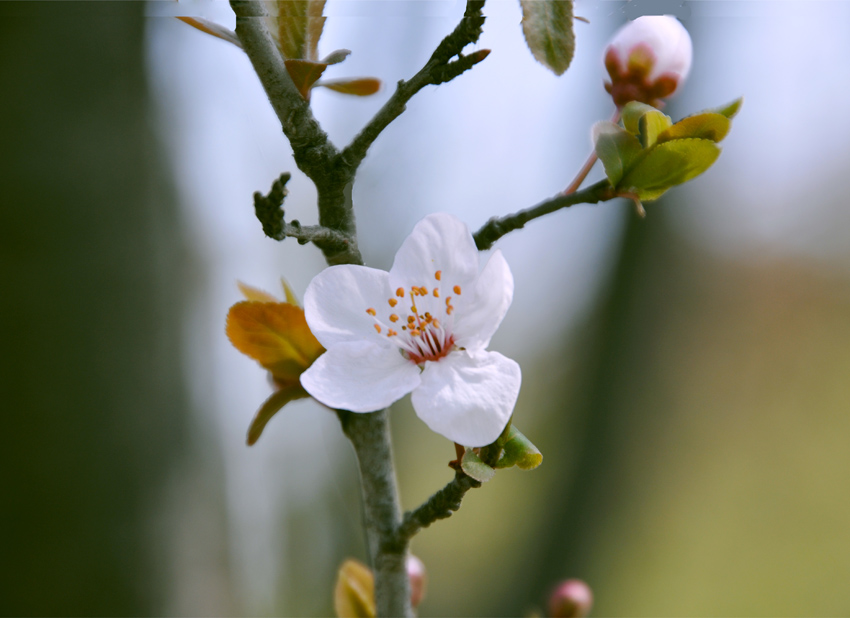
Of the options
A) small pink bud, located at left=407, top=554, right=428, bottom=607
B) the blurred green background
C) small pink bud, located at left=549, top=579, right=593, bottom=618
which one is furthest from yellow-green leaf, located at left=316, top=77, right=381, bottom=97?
small pink bud, located at left=549, top=579, right=593, bottom=618

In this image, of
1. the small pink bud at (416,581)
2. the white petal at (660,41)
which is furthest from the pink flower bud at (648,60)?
the small pink bud at (416,581)

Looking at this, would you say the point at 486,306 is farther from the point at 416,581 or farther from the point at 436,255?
the point at 416,581

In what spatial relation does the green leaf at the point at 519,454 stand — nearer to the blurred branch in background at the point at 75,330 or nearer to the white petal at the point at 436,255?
the white petal at the point at 436,255

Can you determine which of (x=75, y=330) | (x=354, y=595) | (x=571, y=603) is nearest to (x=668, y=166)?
(x=354, y=595)

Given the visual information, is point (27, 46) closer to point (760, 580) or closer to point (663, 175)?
point (663, 175)

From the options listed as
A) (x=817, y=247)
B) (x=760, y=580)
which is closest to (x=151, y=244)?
(x=817, y=247)
